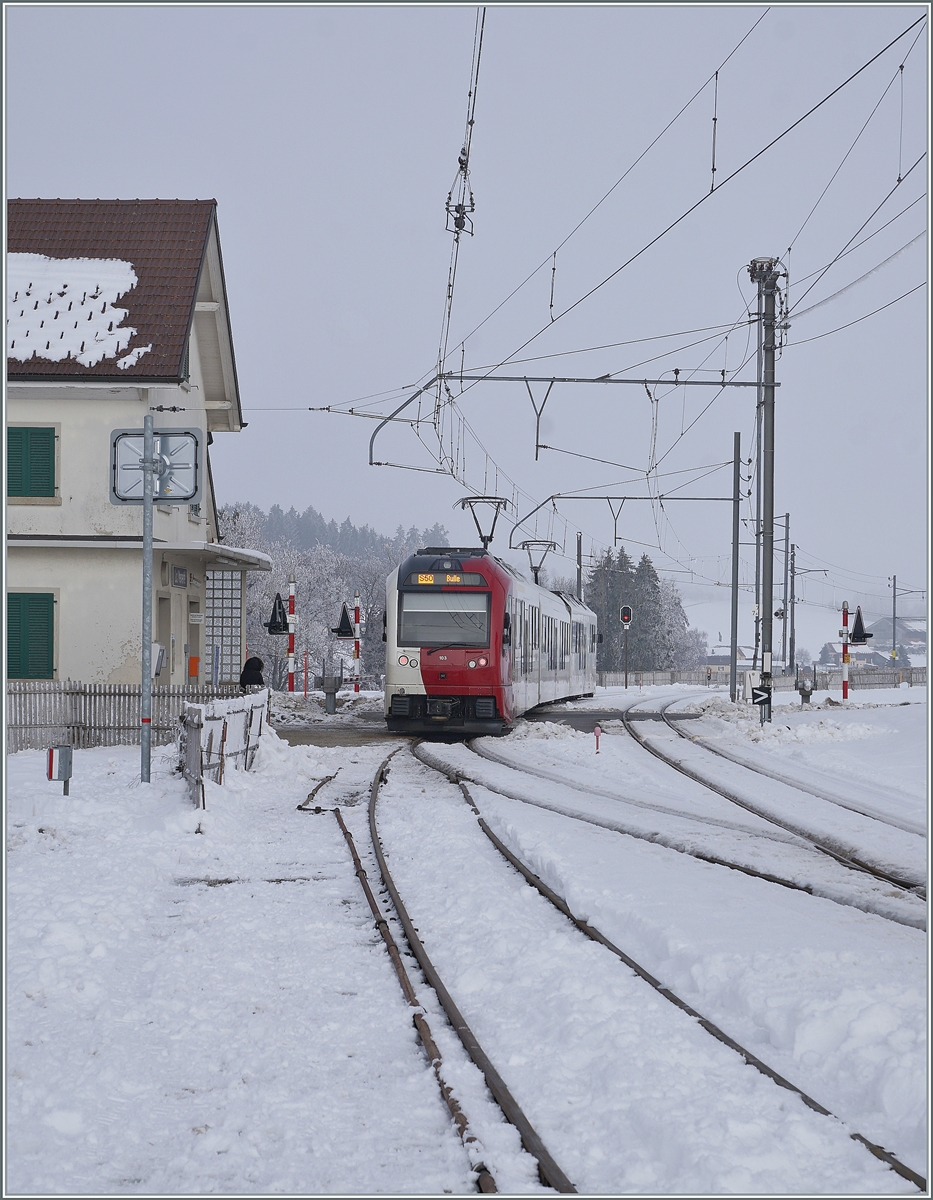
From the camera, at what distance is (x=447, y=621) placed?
21.6 meters

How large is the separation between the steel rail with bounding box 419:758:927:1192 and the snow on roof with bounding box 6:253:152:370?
50.9 feet

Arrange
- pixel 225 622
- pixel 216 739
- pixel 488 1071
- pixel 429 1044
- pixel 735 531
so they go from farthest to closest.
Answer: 1. pixel 735 531
2. pixel 225 622
3. pixel 216 739
4. pixel 429 1044
5. pixel 488 1071

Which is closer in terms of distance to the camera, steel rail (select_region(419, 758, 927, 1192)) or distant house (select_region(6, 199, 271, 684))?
steel rail (select_region(419, 758, 927, 1192))

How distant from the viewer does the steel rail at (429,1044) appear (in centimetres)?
396

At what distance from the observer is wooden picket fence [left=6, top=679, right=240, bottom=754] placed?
17.8m

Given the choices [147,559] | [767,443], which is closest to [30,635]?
[147,559]

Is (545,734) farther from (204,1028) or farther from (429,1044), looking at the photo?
(429,1044)

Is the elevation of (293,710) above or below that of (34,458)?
below

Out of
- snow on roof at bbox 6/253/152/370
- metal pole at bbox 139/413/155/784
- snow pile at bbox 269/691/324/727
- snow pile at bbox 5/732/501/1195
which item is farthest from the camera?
snow pile at bbox 269/691/324/727

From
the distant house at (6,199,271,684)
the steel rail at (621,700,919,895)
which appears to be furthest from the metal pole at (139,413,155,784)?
the distant house at (6,199,271,684)

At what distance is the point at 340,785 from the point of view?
49.2 feet

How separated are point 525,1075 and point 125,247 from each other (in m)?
22.4

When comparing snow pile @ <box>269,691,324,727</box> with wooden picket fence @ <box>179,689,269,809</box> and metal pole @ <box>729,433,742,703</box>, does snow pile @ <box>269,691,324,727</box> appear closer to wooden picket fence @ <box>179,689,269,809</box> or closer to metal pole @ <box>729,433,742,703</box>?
wooden picket fence @ <box>179,689,269,809</box>

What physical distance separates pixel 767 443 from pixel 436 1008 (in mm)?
18317
